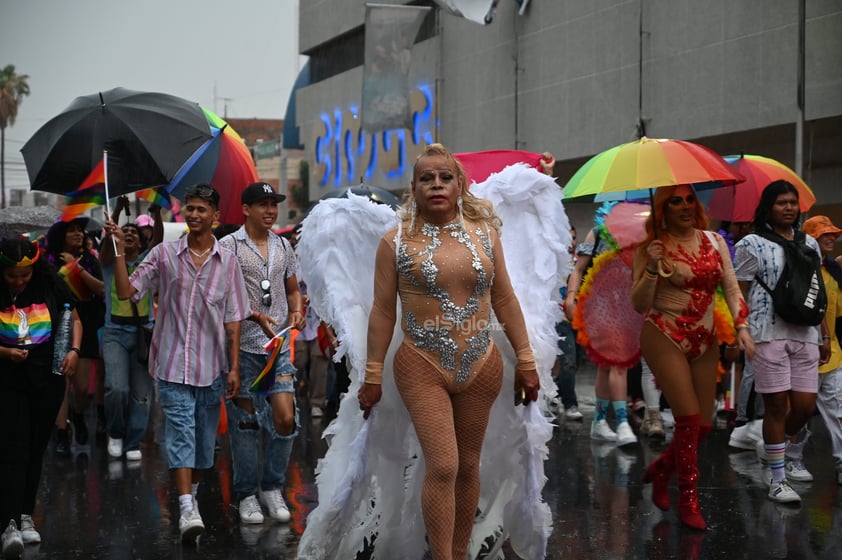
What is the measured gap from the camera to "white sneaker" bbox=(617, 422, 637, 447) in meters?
9.51

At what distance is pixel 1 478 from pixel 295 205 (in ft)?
240

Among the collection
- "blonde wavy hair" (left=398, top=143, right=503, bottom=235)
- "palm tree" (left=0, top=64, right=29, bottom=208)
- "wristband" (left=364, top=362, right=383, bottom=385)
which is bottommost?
"wristband" (left=364, top=362, right=383, bottom=385)

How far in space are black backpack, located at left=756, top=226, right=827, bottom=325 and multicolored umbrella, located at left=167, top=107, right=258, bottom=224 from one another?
3.63 meters

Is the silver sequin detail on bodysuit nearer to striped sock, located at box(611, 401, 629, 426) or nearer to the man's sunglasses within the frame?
the man's sunglasses

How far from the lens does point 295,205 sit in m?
78.7

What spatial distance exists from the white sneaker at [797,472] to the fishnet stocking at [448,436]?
3.59m

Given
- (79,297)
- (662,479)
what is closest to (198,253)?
(662,479)

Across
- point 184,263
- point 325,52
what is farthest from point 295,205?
point 184,263

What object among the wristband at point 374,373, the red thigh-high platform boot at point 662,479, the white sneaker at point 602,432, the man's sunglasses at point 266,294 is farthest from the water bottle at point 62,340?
the white sneaker at point 602,432

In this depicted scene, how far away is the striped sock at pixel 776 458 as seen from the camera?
713 centimetres

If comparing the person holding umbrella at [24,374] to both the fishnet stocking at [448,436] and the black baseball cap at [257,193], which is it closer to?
the black baseball cap at [257,193]

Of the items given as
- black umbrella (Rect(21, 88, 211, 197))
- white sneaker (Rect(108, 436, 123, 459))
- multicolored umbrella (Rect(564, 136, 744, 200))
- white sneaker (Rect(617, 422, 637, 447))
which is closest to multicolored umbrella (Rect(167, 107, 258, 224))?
black umbrella (Rect(21, 88, 211, 197))

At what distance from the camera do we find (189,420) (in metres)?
6.39

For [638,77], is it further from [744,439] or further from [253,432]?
[253,432]
